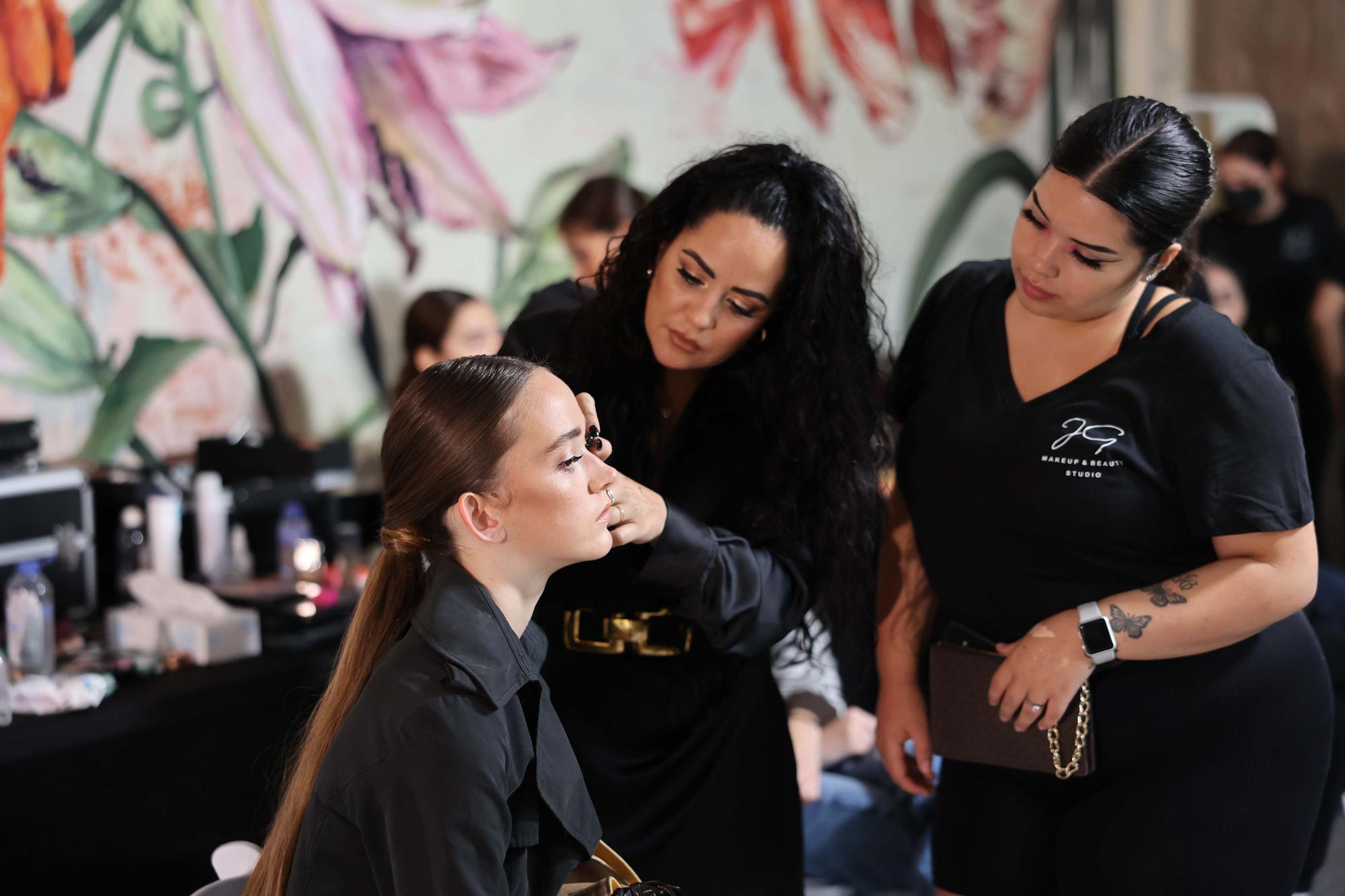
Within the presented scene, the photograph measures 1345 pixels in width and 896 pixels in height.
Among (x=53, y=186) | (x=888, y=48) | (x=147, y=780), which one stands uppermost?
(x=888, y=48)

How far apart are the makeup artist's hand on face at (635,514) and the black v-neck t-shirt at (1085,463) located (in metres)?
0.37

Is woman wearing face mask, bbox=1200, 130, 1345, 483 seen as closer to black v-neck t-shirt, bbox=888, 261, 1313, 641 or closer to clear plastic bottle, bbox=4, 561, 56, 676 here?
black v-neck t-shirt, bbox=888, 261, 1313, 641

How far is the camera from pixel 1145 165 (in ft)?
4.28

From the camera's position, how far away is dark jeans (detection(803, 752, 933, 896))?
2.34 meters

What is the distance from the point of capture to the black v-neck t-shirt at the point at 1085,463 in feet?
4.36

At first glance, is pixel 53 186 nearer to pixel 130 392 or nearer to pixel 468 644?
pixel 130 392

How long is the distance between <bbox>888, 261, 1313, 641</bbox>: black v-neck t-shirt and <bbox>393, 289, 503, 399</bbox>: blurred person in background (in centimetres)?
165

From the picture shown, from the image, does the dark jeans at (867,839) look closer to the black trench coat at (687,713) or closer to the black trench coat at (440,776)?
the black trench coat at (687,713)

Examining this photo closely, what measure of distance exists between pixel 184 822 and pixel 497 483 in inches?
38.5

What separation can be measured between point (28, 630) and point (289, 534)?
64 centimetres

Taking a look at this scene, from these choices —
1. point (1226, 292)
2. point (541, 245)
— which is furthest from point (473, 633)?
point (1226, 292)

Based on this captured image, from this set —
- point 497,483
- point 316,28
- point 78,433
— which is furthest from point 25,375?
point 497,483

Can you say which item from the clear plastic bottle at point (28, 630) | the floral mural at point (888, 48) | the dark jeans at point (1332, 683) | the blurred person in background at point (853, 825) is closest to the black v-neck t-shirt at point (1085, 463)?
the dark jeans at point (1332, 683)

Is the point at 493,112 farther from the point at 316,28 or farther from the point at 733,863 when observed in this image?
the point at 733,863
